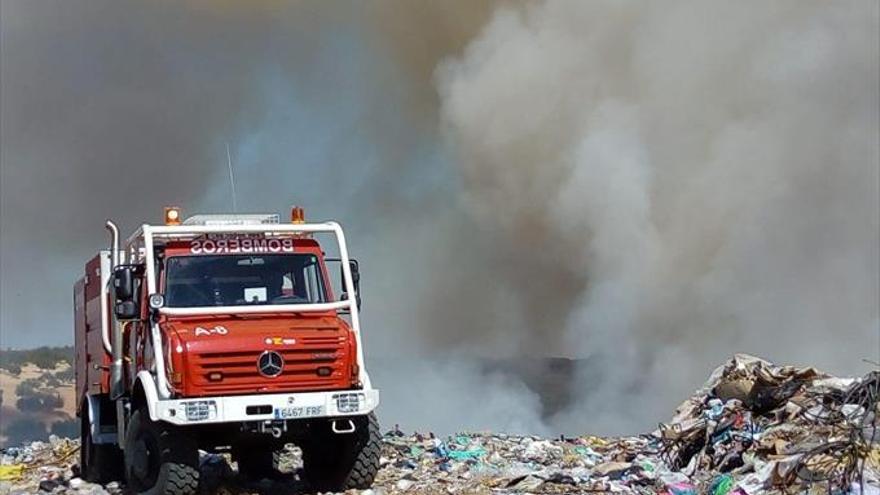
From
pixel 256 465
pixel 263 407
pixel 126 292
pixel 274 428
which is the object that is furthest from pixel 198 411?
pixel 256 465

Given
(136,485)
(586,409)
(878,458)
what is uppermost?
(586,409)

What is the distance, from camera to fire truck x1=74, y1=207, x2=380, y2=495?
30.3ft

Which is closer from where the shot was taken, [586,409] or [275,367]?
[275,367]

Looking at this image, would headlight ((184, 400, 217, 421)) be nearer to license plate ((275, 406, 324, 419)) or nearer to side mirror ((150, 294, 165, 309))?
license plate ((275, 406, 324, 419))

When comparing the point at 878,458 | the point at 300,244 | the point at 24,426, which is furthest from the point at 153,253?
the point at 24,426

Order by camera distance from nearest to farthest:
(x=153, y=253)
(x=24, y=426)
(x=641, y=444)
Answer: (x=153, y=253) → (x=641, y=444) → (x=24, y=426)

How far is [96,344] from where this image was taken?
39.4 ft

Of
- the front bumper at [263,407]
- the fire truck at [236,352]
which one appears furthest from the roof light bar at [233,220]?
the front bumper at [263,407]

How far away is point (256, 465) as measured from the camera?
11680mm

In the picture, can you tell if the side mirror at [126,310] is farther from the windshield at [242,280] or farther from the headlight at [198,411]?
the headlight at [198,411]

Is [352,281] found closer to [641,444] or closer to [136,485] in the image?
[136,485]

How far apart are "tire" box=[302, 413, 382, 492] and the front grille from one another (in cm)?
57

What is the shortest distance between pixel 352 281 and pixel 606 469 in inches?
132

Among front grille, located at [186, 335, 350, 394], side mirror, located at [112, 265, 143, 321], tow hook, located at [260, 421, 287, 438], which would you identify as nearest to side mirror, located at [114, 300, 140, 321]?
side mirror, located at [112, 265, 143, 321]
